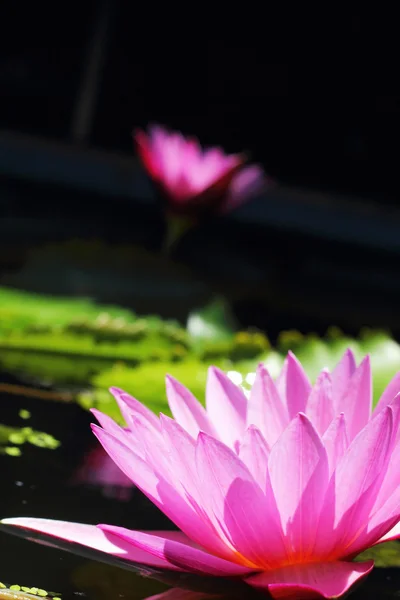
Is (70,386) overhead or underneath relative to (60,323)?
underneath

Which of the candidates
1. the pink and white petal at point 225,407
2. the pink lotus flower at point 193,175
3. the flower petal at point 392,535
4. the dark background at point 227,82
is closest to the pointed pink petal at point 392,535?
the flower petal at point 392,535

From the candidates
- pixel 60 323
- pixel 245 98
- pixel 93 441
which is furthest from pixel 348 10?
pixel 93 441

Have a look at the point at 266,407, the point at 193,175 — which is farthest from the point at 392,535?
the point at 193,175

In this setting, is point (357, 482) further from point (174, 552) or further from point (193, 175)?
point (193, 175)

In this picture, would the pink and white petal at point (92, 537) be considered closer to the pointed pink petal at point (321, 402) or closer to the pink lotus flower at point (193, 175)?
the pointed pink petal at point (321, 402)

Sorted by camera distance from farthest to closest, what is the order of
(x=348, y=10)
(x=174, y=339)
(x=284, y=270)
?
(x=348, y=10) → (x=284, y=270) → (x=174, y=339)

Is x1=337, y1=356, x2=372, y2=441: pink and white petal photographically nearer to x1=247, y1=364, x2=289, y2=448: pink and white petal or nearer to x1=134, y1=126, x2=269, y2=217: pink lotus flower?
x1=247, y1=364, x2=289, y2=448: pink and white petal

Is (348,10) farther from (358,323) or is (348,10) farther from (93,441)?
(93,441)

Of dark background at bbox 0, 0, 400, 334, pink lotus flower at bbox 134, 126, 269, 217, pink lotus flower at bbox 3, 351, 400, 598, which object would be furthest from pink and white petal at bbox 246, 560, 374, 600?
dark background at bbox 0, 0, 400, 334
